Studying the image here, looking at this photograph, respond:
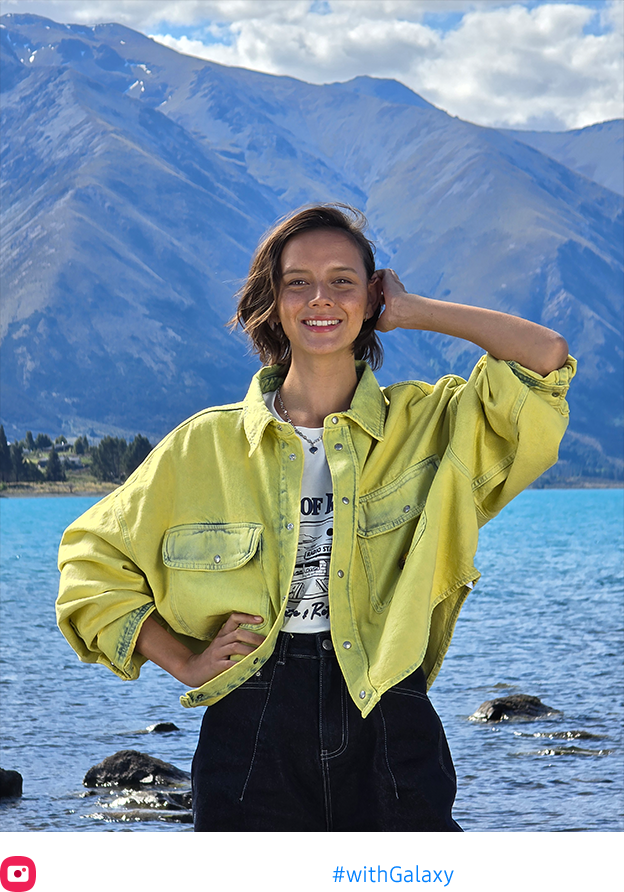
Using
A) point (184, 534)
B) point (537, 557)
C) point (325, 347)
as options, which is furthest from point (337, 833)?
point (537, 557)

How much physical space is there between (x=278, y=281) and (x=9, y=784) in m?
10.1

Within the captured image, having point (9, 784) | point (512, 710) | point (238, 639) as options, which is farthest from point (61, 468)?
point (238, 639)

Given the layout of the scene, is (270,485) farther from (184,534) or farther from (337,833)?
(337,833)

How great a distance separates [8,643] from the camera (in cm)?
2642

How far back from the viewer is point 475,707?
696 inches

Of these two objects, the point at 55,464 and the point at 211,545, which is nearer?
the point at 211,545

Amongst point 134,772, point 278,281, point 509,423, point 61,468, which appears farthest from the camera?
point 61,468

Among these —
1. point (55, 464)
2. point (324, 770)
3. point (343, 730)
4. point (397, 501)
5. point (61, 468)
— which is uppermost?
point (55, 464)

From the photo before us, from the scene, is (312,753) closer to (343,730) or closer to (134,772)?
(343,730)

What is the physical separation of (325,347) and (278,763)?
1.15 metres

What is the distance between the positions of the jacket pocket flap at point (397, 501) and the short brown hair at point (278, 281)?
505mm

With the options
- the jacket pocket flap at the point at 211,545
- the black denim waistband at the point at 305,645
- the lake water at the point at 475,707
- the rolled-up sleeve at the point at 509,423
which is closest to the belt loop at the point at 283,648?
the black denim waistband at the point at 305,645

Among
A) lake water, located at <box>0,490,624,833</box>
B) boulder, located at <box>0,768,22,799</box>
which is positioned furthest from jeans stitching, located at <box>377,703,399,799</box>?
boulder, located at <box>0,768,22,799</box>

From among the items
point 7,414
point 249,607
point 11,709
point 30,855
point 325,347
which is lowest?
point 11,709
